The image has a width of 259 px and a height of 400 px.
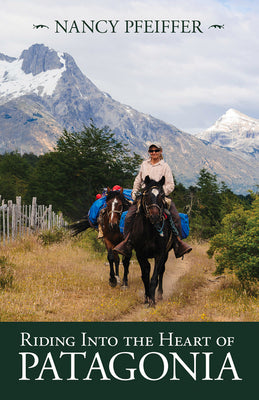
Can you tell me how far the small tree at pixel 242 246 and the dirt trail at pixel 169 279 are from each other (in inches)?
57.8

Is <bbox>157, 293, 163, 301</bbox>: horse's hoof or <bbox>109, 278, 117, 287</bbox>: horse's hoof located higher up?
<bbox>109, 278, 117, 287</bbox>: horse's hoof

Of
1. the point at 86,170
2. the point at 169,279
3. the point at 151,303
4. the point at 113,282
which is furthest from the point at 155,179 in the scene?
the point at 86,170

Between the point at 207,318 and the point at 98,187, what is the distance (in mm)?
20089

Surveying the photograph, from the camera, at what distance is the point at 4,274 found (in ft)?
29.9

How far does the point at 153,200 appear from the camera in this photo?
770 centimetres

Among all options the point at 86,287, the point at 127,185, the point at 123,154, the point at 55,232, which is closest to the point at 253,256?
the point at 86,287

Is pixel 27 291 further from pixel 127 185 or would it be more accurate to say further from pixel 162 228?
pixel 127 185

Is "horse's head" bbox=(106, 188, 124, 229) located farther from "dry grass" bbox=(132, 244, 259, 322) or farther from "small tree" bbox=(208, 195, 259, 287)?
"small tree" bbox=(208, 195, 259, 287)

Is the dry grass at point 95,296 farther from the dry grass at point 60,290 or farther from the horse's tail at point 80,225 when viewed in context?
the horse's tail at point 80,225

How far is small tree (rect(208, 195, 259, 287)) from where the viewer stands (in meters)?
9.53

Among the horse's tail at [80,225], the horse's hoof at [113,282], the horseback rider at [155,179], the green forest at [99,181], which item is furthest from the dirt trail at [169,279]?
the green forest at [99,181]

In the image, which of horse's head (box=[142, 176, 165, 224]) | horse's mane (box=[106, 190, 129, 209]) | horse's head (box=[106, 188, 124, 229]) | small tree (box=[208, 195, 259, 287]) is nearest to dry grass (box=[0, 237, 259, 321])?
small tree (box=[208, 195, 259, 287])

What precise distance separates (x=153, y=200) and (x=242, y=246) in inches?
122

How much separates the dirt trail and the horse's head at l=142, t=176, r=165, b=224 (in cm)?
175
